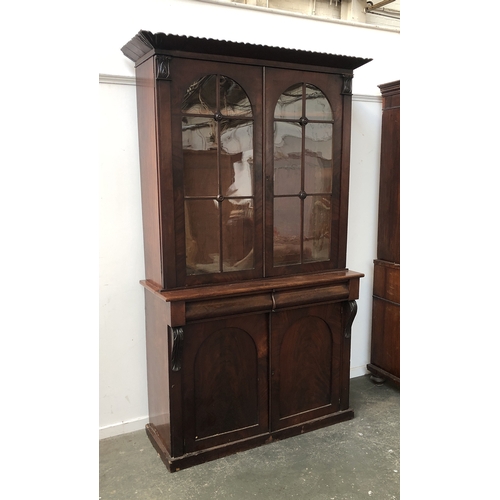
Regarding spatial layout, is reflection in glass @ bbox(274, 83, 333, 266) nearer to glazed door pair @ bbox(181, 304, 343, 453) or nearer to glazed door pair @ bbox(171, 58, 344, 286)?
glazed door pair @ bbox(171, 58, 344, 286)

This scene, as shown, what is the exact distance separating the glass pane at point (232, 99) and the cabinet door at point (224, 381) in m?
0.98

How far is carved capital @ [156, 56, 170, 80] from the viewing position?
1.92 meters

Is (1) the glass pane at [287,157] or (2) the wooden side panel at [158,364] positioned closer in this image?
(2) the wooden side panel at [158,364]

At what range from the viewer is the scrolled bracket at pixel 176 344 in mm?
2033

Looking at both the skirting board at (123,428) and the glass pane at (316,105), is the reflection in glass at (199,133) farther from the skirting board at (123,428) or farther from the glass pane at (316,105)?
the skirting board at (123,428)

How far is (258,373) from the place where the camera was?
2.29m

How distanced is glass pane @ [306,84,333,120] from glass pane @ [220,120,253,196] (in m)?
0.35

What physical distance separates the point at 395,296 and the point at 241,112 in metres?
1.48

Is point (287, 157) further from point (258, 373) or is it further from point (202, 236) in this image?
point (258, 373)

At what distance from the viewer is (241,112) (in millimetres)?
2148

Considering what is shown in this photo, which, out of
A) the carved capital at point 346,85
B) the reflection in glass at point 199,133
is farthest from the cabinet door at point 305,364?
the carved capital at point 346,85
